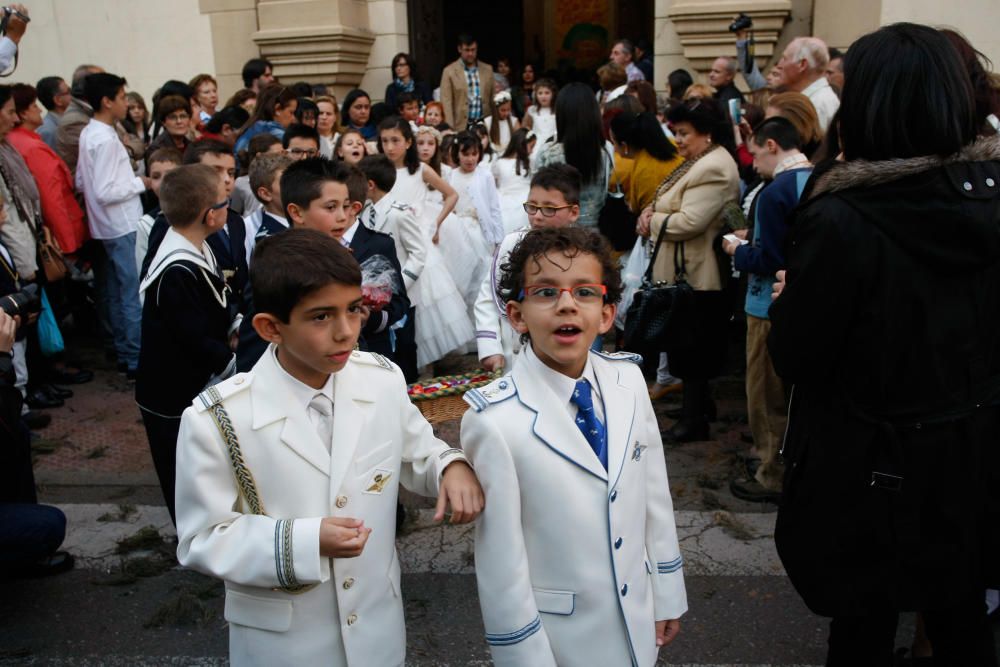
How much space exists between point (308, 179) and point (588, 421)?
200 cm

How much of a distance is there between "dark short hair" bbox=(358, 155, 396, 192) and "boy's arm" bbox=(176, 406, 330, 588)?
3.58 meters

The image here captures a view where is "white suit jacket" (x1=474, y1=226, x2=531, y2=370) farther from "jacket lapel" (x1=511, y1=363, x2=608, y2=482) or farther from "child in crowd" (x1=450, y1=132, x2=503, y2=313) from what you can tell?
"child in crowd" (x1=450, y1=132, x2=503, y2=313)

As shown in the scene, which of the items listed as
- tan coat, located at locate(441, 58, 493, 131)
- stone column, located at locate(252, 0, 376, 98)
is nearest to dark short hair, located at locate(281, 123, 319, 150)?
stone column, located at locate(252, 0, 376, 98)

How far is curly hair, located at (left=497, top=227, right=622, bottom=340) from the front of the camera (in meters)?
2.16

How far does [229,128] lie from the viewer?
7.79m

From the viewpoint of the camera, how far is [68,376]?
22.3ft

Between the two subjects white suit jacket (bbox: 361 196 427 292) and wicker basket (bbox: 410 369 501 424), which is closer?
wicker basket (bbox: 410 369 501 424)

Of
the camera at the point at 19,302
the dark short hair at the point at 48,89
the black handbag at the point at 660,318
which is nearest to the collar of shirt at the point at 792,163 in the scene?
the black handbag at the point at 660,318

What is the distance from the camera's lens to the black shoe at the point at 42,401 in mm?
6281

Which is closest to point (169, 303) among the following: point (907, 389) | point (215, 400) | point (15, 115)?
point (215, 400)

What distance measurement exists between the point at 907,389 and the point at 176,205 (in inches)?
108

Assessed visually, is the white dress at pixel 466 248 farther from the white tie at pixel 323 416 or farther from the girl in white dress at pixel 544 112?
the white tie at pixel 323 416

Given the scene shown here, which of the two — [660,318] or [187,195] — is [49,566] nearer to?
[187,195]

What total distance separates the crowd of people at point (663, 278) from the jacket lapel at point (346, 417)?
0.06 meters
